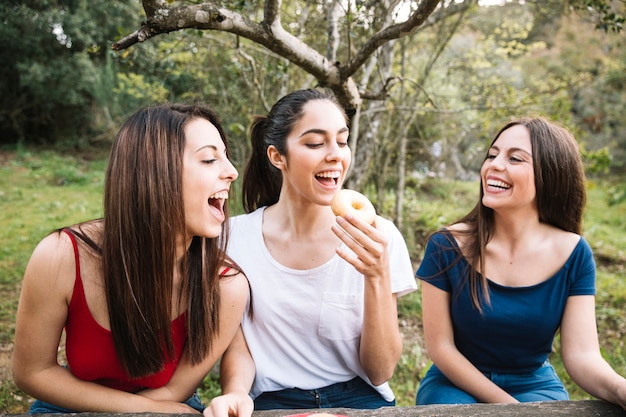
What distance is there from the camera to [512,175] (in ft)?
7.06

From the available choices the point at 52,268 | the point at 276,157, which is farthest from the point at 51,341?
the point at 276,157

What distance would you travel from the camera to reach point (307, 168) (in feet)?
6.67

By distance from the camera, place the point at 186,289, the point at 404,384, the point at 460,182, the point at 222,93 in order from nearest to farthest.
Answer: the point at 186,289 → the point at 404,384 → the point at 222,93 → the point at 460,182

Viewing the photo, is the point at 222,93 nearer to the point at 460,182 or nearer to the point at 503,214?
the point at 503,214

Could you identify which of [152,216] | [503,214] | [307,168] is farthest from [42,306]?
[503,214]

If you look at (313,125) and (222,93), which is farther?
(222,93)

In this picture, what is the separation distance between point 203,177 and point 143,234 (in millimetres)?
278

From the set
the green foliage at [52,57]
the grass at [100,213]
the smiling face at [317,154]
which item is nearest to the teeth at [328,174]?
the smiling face at [317,154]

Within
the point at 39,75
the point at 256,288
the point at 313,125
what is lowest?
the point at 256,288

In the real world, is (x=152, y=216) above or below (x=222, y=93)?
below

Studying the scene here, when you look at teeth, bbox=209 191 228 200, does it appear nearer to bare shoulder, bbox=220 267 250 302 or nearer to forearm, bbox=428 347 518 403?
bare shoulder, bbox=220 267 250 302

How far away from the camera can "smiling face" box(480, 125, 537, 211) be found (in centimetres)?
216

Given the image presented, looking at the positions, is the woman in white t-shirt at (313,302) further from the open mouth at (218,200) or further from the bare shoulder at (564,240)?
the bare shoulder at (564,240)

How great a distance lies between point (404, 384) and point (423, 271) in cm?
A: 162
